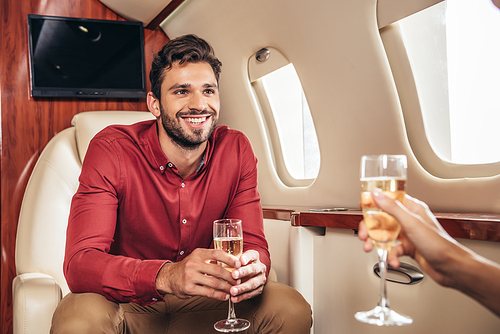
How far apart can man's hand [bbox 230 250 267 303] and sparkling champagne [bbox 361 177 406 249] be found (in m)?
0.58

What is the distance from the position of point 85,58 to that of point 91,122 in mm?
815

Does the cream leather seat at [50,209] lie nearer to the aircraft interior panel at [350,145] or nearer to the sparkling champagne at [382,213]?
the aircraft interior panel at [350,145]

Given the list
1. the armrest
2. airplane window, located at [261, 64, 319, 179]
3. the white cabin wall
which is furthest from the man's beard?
airplane window, located at [261, 64, 319, 179]

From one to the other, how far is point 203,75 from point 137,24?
4.93 feet

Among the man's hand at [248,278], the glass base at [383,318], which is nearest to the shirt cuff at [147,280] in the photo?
the man's hand at [248,278]

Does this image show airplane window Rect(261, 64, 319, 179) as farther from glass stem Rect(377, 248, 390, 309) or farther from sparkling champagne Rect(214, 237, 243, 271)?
glass stem Rect(377, 248, 390, 309)

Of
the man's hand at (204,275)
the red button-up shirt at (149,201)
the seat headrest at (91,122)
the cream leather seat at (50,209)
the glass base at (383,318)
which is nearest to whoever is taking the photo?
the glass base at (383,318)

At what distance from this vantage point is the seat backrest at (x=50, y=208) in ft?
6.86

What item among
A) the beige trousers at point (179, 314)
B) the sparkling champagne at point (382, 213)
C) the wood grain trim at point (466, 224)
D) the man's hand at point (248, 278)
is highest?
the sparkling champagne at point (382, 213)

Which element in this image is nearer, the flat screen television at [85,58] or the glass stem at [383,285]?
the glass stem at [383,285]

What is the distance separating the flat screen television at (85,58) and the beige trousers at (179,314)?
6.21 feet

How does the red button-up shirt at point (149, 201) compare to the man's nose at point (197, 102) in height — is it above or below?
below

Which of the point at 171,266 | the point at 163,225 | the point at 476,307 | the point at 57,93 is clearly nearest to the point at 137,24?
the point at 57,93

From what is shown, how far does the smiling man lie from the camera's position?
1415 millimetres
